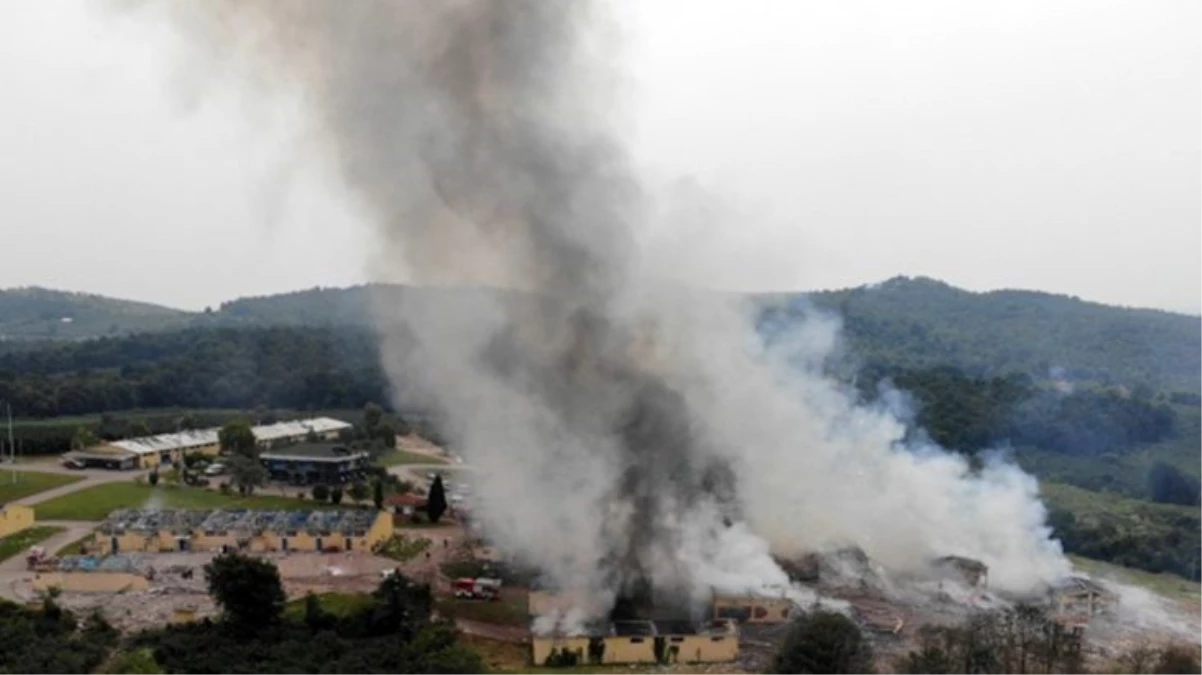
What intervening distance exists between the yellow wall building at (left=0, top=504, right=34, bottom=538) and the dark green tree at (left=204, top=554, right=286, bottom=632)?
1552 centimetres

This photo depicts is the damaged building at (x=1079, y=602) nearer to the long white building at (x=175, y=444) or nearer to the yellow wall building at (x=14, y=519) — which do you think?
the yellow wall building at (x=14, y=519)

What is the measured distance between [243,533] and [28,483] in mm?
17379

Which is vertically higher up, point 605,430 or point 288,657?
point 605,430

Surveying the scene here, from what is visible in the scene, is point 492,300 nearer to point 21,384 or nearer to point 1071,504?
point 1071,504

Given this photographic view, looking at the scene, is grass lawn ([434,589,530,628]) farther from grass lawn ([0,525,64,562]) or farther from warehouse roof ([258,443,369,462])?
warehouse roof ([258,443,369,462])

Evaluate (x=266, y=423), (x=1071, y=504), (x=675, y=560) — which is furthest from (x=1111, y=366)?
(x=675, y=560)

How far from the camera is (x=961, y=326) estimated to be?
445 ft

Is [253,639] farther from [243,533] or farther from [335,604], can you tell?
[243,533]

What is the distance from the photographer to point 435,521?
42.0 meters

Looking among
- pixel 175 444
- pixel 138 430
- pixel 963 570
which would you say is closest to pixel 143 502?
pixel 175 444

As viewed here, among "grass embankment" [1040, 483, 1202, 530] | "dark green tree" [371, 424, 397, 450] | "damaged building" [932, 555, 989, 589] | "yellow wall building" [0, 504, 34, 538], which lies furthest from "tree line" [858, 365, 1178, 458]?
"yellow wall building" [0, 504, 34, 538]

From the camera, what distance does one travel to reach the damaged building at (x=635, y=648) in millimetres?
26766

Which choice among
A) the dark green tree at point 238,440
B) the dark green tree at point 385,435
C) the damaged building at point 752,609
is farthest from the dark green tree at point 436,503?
the dark green tree at point 385,435

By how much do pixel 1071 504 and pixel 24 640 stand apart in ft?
146
